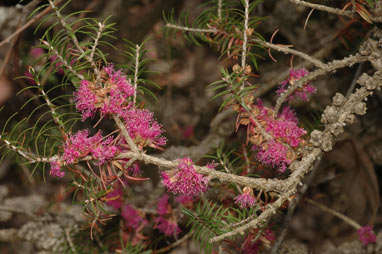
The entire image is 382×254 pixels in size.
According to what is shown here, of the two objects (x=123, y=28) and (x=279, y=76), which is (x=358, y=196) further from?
(x=123, y=28)

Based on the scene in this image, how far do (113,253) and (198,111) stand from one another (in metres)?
0.77

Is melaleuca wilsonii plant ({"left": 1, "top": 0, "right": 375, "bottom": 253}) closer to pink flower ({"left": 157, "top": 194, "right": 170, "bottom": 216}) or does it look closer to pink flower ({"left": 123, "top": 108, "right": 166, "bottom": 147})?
pink flower ({"left": 123, "top": 108, "right": 166, "bottom": 147})

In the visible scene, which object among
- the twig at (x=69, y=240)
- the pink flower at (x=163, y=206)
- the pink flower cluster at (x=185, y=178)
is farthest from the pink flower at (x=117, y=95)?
the twig at (x=69, y=240)

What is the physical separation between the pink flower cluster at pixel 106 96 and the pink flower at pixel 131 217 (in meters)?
0.54

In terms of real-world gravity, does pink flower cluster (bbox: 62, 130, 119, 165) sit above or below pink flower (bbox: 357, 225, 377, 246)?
above

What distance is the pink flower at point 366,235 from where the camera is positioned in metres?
1.12

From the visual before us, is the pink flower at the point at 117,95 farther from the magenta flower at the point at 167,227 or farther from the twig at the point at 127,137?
the magenta flower at the point at 167,227

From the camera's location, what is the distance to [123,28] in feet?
5.16

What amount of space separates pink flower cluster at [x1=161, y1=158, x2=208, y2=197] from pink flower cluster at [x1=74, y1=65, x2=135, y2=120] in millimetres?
143

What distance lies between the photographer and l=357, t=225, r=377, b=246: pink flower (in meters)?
1.12

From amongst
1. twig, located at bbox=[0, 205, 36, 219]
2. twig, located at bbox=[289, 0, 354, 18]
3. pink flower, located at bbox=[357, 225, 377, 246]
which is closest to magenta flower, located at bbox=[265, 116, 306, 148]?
twig, located at bbox=[289, 0, 354, 18]

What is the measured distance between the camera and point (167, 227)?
110 centimetres

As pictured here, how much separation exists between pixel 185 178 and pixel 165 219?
512mm

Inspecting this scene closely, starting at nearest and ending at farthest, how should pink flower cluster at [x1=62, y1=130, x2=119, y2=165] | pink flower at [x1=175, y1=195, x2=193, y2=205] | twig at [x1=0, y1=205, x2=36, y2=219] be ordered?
pink flower cluster at [x1=62, y1=130, x2=119, y2=165], pink flower at [x1=175, y1=195, x2=193, y2=205], twig at [x1=0, y1=205, x2=36, y2=219]
